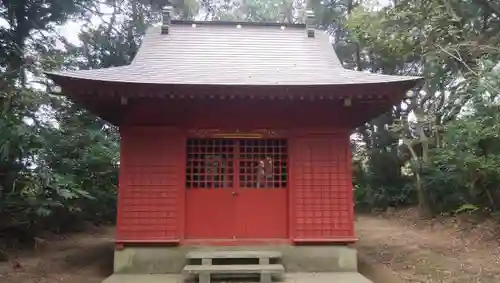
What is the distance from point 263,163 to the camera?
24.6ft

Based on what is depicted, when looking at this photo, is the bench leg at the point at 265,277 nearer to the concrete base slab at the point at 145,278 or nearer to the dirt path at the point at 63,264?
the concrete base slab at the point at 145,278

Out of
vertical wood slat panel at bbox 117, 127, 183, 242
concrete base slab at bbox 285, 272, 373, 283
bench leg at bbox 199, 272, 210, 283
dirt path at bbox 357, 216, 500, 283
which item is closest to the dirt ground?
dirt path at bbox 357, 216, 500, 283

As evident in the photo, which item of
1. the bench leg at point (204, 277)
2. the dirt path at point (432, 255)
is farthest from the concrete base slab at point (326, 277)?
the bench leg at point (204, 277)

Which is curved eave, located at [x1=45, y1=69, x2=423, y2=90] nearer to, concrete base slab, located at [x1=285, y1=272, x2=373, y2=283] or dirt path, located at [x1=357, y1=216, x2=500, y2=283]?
concrete base slab, located at [x1=285, y1=272, x2=373, y2=283]

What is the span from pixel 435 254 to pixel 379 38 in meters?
6.06

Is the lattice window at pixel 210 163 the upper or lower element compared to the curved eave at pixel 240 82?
lower

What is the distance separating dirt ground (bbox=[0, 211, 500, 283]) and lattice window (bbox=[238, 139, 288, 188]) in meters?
2.27

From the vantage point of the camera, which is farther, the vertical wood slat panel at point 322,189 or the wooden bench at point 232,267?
the vertical wood slat panel at point 322,189

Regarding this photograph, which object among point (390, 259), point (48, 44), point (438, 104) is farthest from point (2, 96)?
point (438, 104)

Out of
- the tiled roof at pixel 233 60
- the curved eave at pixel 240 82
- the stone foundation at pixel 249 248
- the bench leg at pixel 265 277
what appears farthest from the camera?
the stone foundation at pixel 249 248

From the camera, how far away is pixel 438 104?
14.3 meters

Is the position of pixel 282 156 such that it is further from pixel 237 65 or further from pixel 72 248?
pixel 72 248

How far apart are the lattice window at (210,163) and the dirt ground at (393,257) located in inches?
88.5

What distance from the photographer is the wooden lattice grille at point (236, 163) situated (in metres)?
7.37
